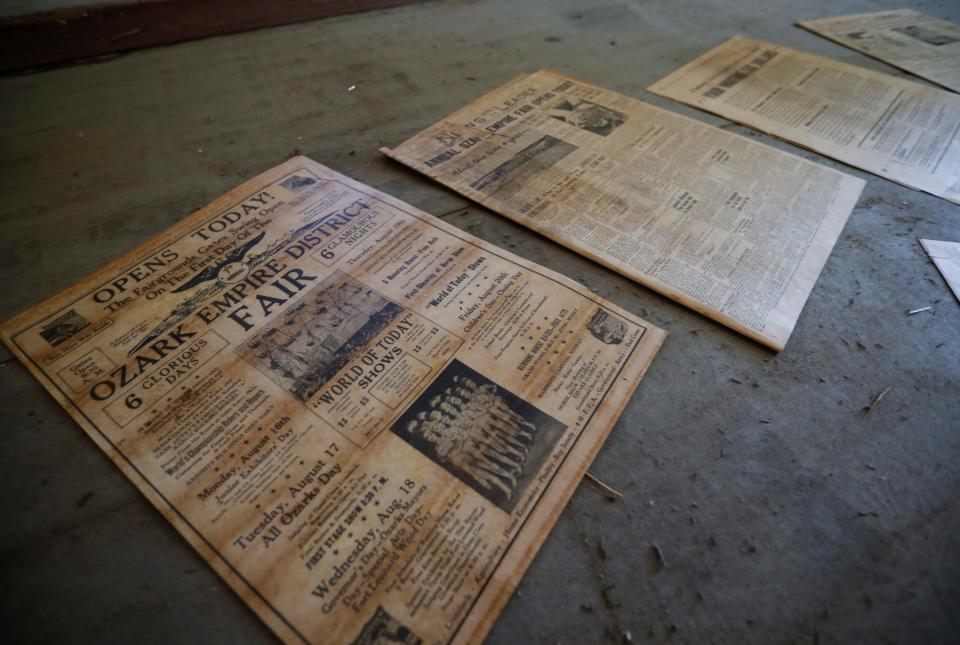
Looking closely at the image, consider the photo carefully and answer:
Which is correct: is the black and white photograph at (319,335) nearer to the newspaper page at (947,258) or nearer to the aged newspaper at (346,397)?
the aged newspaper at (346,397)

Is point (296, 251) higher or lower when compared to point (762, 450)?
higher

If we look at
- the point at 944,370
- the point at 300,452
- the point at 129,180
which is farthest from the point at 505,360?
the point at 129,180

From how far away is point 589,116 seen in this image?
1143 millimetres

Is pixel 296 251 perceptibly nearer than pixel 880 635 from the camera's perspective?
No

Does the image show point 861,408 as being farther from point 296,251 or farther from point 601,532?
point 296,251

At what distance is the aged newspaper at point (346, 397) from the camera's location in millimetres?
515

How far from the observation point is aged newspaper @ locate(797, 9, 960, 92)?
4.42ft

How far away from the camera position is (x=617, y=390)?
2.20 ft

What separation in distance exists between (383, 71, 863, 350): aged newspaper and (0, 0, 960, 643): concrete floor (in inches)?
1.7

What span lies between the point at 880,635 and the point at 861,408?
0.29 m

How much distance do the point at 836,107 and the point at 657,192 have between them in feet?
2.13

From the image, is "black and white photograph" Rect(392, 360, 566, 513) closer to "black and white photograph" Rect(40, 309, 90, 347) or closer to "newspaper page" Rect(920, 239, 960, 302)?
"black and white photograph" Rect(40, 309, 90, 347)

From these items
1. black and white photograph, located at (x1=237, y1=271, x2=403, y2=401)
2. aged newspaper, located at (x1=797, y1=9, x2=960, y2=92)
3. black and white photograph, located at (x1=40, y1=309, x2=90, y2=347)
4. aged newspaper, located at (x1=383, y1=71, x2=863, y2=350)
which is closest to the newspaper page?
aged newspaper, located at (x1=383, y1=71, x2=863, y2=350)

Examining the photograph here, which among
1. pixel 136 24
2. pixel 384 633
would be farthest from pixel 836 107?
pixel 136 24
